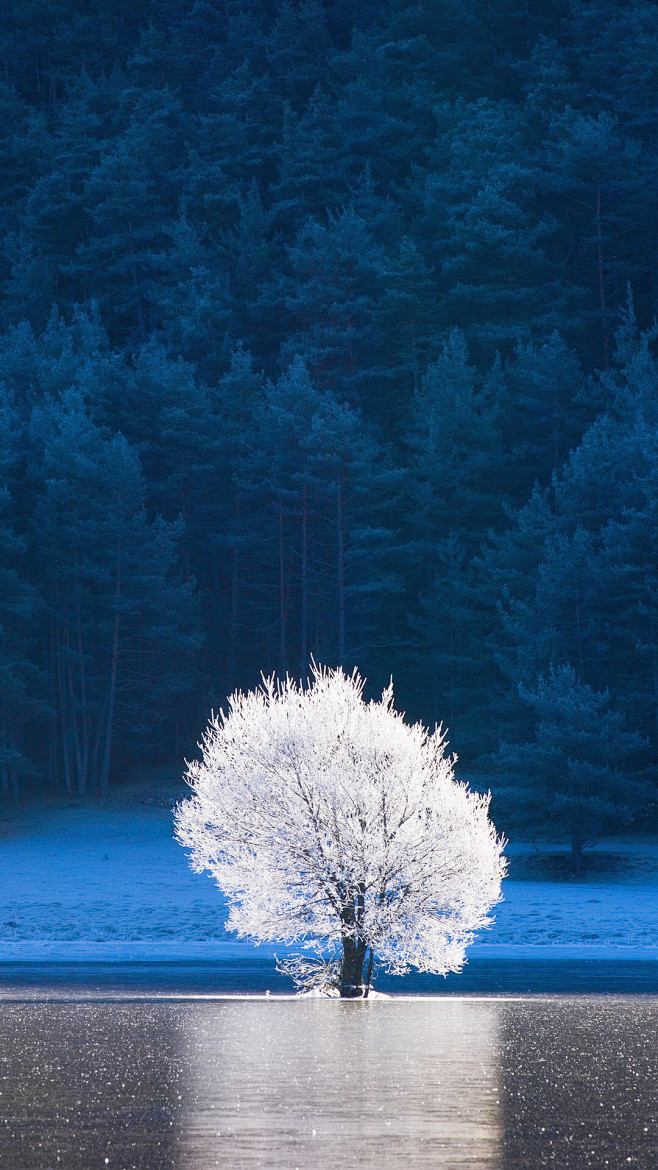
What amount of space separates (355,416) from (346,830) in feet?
135

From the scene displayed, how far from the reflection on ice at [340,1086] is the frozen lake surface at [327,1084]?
0.04 m

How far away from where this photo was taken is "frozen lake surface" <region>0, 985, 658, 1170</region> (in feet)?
51.1

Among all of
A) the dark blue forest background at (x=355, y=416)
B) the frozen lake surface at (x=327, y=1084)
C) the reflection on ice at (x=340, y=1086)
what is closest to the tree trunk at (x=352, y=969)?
the frozen lake surface at (x=327, y=1084)

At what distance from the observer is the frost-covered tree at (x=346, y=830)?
1146 inches

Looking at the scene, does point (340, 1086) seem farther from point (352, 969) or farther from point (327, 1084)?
point (352, 969)

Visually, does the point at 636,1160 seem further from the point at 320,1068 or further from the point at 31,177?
the point at 31,177

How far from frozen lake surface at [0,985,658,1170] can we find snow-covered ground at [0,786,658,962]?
1117cm

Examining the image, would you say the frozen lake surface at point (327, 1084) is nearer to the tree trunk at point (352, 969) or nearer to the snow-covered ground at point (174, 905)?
the tree trunk at point (352, 969)

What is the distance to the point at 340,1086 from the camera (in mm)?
19750

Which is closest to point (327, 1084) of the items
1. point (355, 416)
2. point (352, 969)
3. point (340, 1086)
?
point (340, 1086)

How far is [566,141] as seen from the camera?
7719 cm

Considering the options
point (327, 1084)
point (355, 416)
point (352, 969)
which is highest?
point (355, 416)

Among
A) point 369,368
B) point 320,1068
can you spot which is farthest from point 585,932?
point 369,368

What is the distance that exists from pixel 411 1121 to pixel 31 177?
3318 inches
